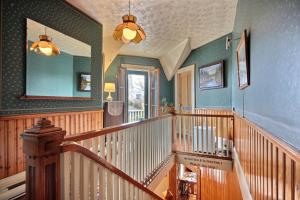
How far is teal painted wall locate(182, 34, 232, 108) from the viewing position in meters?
4.88

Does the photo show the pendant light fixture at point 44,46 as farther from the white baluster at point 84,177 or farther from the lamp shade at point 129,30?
the white baluster at point 84,177

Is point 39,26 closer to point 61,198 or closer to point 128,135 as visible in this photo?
point 128,135

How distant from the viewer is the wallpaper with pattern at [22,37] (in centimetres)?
224

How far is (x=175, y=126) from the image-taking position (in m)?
4.12

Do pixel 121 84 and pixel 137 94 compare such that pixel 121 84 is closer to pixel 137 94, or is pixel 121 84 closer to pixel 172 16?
pixel 137 94

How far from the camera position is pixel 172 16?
3.94m

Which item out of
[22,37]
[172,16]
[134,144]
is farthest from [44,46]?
→ [172,16]

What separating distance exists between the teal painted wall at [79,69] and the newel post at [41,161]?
8.62 feet

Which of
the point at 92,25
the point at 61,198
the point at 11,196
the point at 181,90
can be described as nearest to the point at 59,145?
the point at 61,198

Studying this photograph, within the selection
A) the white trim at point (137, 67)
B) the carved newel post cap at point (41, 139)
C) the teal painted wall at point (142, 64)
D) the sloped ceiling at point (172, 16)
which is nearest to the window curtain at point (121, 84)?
the teal painted wall at point (142, 64)

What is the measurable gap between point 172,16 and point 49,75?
2642 mm

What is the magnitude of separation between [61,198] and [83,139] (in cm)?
47

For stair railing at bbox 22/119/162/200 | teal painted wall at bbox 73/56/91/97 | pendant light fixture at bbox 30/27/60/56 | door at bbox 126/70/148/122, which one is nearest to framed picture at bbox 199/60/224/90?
door at bbox 126/70/148/122

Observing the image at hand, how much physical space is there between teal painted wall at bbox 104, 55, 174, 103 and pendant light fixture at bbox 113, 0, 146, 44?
12.6 ft
